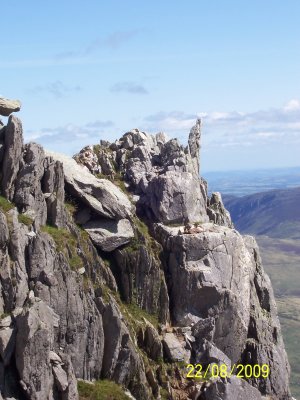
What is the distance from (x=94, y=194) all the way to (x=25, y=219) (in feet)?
32.5

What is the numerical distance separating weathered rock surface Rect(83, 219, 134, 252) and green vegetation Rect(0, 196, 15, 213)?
8153mm

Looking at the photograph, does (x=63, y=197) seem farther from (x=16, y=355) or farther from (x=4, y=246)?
(x=16, y=355)

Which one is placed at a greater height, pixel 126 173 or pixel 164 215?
pixel 126 173

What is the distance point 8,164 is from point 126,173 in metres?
16.8

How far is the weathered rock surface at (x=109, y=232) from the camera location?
51.9 metres

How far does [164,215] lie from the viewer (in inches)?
2259

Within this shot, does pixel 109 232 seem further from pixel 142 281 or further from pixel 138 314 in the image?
pixel 138 314

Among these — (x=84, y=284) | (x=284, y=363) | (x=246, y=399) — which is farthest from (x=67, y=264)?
(x=284, y=363)

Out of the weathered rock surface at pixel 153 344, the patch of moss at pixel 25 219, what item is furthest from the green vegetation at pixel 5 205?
the weathered rock surface at pixel 153 344

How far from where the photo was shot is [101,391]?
141ft

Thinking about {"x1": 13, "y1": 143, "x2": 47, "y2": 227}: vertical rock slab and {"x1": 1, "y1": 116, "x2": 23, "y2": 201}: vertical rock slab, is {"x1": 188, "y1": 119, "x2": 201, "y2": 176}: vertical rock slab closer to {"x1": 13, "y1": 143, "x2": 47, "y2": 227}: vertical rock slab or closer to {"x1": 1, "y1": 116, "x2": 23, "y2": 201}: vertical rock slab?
{"x1": 13, "y1": 143, "x2": 47, "y2": 227}: vertical rock slab

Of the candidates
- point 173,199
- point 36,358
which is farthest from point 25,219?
point 173,199

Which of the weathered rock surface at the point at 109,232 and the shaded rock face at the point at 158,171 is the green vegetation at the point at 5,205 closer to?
the weathered rock surface at the point at 109,232
